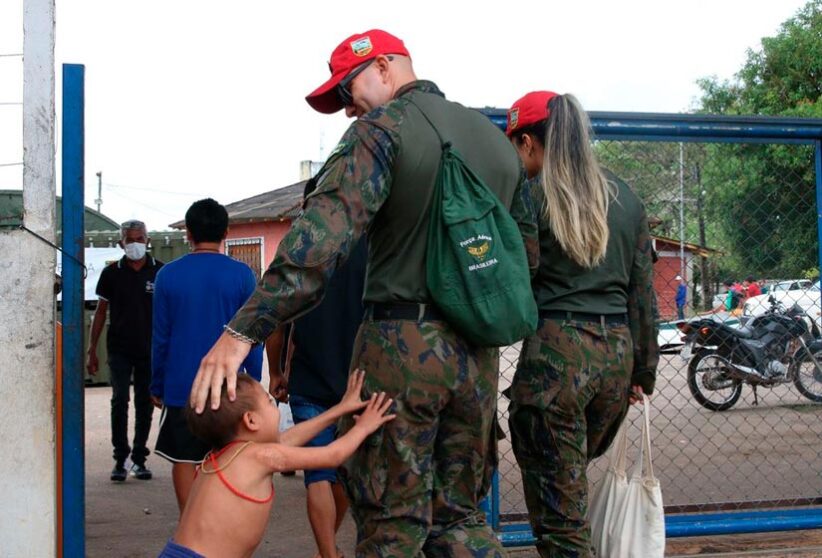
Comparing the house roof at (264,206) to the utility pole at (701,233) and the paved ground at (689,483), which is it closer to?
the paved ground at (689,483)

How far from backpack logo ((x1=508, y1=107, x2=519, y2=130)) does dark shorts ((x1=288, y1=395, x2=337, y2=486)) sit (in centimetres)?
168

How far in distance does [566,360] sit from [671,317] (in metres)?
1.76

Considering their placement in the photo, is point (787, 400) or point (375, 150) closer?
point (375, 150)

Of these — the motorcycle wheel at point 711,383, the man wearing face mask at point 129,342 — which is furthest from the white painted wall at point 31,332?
the motorcycle wheel at point 711,383

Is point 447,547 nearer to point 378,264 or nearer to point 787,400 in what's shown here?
point 378,264

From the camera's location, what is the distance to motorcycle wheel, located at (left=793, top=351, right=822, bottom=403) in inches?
332

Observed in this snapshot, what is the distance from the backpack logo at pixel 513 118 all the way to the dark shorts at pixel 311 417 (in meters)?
1.68

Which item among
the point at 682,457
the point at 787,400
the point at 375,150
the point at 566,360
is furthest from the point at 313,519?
the point at 787,400

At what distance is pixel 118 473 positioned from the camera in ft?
24.3

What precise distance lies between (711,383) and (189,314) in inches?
279

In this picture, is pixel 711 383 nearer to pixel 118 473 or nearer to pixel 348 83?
pixel 118 473

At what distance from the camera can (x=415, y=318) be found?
9.62 feet

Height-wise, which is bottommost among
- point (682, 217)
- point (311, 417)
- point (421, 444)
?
point (311, 417)

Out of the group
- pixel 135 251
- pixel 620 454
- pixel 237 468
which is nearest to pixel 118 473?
pixel 135 251
